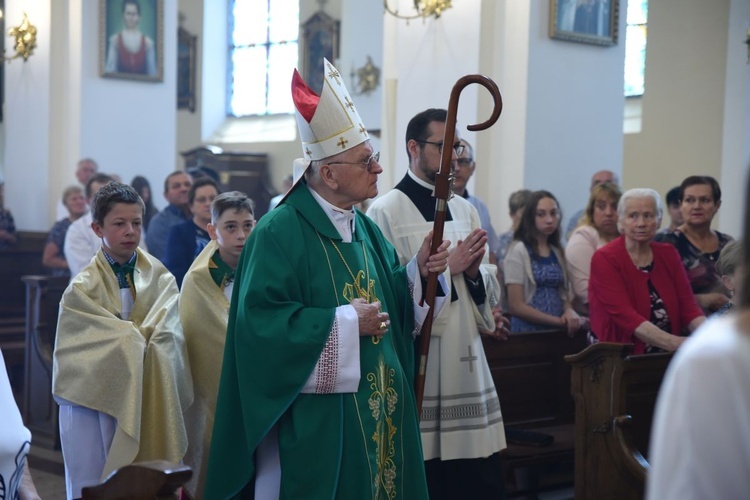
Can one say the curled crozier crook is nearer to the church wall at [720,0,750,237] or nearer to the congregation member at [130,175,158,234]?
the congregation member at [130,175,158,234]

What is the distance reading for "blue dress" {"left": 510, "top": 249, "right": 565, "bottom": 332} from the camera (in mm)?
6031

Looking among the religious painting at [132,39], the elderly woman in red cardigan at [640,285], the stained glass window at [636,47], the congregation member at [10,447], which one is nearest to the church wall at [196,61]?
the religious painting at [132,39]

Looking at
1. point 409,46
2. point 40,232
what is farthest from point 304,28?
point 409,46

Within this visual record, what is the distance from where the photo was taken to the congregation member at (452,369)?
13.3ft

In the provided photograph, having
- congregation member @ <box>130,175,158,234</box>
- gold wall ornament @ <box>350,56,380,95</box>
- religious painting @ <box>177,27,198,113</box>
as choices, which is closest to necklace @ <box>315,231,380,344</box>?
congregation member @ <box>130,175,158,234</box>

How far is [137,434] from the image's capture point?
3906mm

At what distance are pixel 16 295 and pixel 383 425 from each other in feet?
23.8

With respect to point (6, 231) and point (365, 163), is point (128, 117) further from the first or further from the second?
point (365, 163)

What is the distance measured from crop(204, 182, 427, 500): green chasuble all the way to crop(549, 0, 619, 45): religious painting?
15.9 ft

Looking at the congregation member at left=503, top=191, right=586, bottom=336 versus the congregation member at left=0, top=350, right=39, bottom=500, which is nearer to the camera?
the congregation member at left=0, top=350, right=39, bottom=500

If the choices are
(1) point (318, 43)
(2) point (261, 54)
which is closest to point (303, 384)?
(1) point (318, 43)

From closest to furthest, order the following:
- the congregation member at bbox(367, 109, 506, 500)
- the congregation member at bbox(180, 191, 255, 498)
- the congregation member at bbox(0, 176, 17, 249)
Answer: the congregation member at bbox(367, 109, 506, 500) < the congregation member at bbox(180, 191, 255, 498) < the congregation member at bbox(0, 176, 17, 249)

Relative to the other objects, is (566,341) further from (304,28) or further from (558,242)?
(304,28)

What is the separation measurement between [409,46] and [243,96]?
10.5 m
